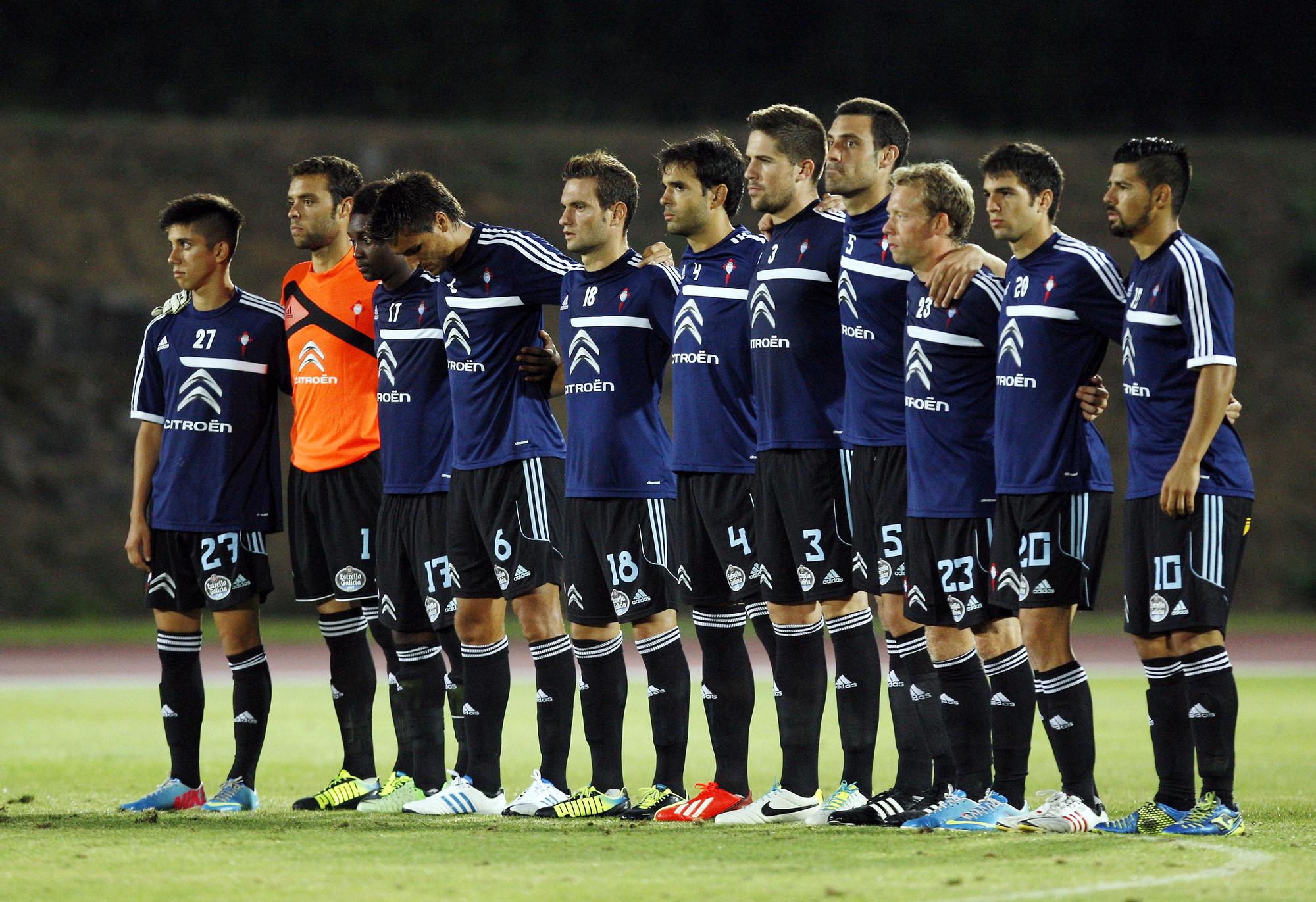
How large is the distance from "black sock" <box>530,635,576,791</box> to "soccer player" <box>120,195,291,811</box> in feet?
4.89

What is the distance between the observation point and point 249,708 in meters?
8.48

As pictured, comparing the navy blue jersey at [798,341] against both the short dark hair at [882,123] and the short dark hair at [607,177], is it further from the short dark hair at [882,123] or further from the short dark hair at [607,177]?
the short dark hair at [607,177]

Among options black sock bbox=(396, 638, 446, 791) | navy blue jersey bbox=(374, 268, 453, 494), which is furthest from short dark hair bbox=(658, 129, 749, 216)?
black sock bbox=(396, 638, 446, 791)

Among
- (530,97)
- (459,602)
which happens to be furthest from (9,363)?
(459,602)

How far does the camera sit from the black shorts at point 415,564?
320 inches

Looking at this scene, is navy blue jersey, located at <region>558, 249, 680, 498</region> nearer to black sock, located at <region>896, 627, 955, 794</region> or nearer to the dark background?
black sock, located at <region>896, 627, 955, 794</region>

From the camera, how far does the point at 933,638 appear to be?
7277 mm

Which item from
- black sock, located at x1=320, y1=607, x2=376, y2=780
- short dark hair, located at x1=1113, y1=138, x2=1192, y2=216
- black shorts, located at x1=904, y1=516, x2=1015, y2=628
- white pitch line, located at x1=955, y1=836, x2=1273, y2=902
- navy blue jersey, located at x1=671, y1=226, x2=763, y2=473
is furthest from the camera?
black sock, located at x1=320, y1=607, x2=376, y2=780

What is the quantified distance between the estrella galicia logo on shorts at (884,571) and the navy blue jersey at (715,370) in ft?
2.45

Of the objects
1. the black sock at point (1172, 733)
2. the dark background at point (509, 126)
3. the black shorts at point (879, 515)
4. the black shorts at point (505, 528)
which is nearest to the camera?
the black sock at point (1172, 733)

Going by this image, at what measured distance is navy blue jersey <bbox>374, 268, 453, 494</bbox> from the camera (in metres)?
8.20

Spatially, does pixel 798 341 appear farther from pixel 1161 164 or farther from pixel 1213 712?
pixel 1213 712

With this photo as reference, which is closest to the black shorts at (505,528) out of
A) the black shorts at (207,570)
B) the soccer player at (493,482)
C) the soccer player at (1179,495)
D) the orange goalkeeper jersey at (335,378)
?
the soccer player at (493,482)

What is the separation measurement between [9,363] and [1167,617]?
2247cm
